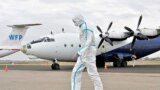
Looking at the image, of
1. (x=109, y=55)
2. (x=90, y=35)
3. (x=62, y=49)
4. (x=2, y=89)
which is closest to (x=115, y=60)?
(x=109, y=55)

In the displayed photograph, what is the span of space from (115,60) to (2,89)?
25271mm

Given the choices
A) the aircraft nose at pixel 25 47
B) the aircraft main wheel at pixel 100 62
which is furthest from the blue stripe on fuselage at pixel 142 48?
the aircraft nose at pixel 25 47

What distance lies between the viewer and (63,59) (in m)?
33.0

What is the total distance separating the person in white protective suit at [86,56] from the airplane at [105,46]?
2243 centimetres

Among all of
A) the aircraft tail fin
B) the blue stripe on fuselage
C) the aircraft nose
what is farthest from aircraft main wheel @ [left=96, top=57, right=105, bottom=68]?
the aircraft tail fin

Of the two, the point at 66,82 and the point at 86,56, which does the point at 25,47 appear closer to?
the point at 66,82

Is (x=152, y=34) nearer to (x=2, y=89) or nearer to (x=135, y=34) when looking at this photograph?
(x=135, y=34)

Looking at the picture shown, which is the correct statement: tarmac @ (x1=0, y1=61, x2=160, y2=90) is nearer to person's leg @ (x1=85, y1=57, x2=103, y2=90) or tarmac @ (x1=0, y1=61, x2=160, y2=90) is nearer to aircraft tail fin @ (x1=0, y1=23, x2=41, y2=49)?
person's leg @ (x1=85, y1=57, x2=103, y2=90)

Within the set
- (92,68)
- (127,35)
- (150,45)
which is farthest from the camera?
(150,45)

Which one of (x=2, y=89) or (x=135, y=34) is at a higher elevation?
(x=135, y=34)

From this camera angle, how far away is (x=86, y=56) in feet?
26.3

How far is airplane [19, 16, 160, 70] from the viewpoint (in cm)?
3181

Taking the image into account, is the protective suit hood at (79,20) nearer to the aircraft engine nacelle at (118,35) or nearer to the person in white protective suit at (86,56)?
the person in white protective suit at (86,56)

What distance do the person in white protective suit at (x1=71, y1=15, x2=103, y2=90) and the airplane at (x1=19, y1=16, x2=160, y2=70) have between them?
22429 mm
